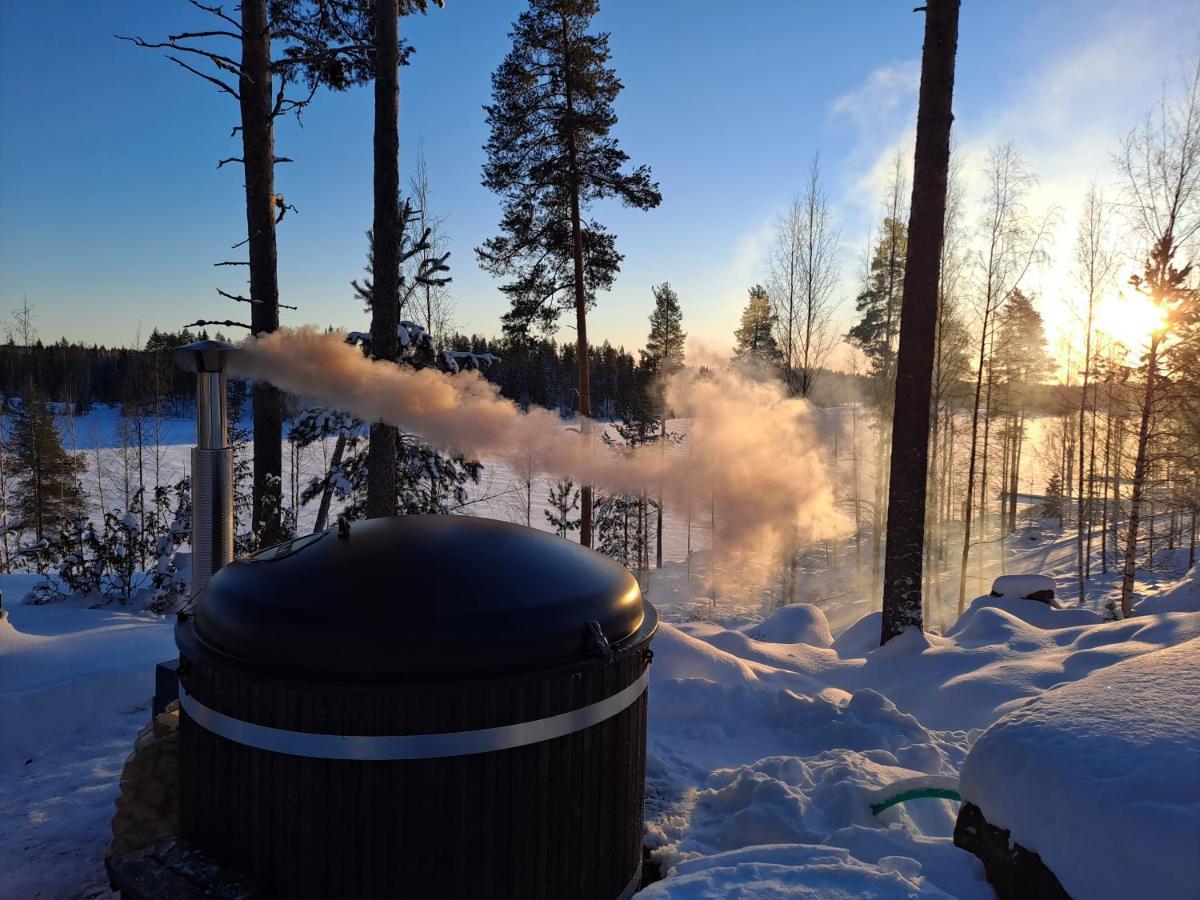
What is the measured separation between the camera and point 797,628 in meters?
8.91

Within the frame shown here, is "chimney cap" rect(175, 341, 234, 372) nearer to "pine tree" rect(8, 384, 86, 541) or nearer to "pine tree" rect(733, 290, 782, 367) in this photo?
"pine tree" rect(733, 290, 782, 367)

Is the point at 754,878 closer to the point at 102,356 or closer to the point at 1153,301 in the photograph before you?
the point at 1153,301

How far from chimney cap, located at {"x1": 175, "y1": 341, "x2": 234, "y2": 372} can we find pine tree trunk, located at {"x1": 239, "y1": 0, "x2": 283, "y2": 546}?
154 inches

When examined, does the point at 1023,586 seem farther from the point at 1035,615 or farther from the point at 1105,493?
the point at 1105,493

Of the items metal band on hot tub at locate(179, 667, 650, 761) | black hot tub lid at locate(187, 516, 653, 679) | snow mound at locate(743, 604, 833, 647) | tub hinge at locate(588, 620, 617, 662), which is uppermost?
black hot tub lid at locate(187, 516, 653, 679)

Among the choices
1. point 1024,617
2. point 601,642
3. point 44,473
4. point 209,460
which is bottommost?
point 44,473

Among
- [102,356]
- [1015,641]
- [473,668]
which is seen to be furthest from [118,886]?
[102,356]

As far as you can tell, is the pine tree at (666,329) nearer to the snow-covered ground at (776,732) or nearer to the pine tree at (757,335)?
the pine tree at (757,335)

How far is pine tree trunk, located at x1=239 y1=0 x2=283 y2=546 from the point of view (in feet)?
28.1

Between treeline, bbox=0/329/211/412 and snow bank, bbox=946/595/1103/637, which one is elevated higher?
treeline, bbox=0/329/211/412

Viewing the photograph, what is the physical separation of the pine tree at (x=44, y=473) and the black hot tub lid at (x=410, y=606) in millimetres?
24832

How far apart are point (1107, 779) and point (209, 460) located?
5469mm

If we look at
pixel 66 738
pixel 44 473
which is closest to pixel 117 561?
pixel 66 738

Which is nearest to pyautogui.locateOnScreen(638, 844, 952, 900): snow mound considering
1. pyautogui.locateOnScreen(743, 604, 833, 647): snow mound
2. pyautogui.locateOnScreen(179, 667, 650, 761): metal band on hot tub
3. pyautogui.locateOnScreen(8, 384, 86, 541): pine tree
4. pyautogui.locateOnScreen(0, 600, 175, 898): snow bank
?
pyautogui.locateOnScreen(179, 667, 650, 761): metal band on hot tub
